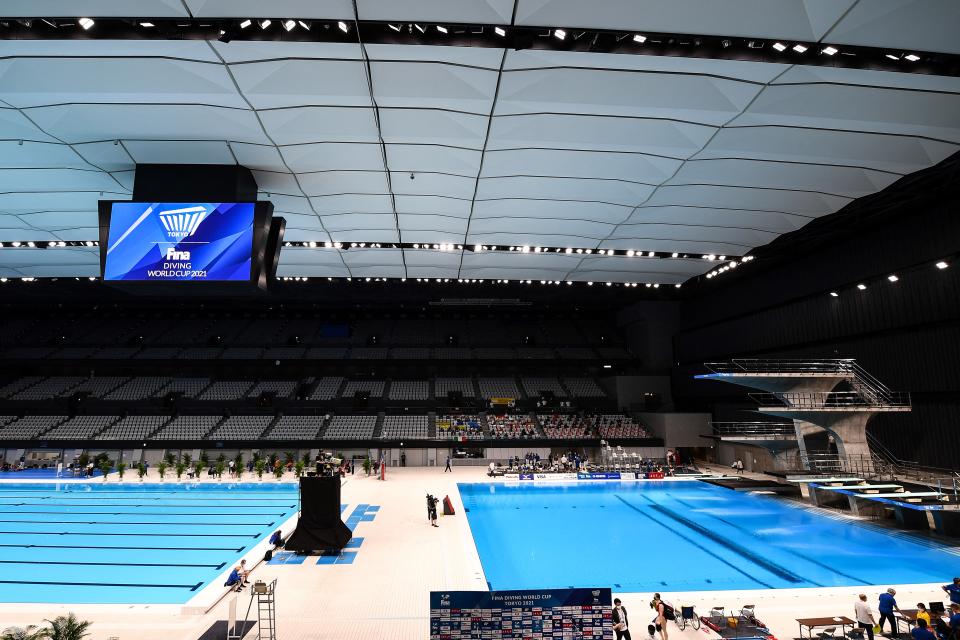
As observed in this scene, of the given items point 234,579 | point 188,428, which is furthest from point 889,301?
point 188,428

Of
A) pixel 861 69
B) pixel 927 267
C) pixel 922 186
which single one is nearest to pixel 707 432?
pixel 927 267

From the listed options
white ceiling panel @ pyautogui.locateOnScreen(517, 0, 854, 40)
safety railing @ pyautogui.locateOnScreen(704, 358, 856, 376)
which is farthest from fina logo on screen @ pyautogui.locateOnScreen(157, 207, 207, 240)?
safety railing @ pyautogui.locateOnScreen(704, 358, 856, 376)

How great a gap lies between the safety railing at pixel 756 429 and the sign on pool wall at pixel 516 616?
20.0 metres

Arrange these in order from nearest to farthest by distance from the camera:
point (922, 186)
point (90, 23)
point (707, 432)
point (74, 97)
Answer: point (90, 23) < point (74, 97) < point (922, 186) < point (707, 432)

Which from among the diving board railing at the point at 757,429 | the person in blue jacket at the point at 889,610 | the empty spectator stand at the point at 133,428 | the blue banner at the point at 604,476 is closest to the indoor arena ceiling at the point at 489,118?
the person in blue jacket at the point at 889,610

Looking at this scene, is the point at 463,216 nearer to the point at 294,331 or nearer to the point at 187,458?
the point at 187,458

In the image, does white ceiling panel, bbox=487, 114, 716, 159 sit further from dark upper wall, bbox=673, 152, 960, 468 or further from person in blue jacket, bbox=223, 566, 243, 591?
person in blue jacket, bbox=223, 566, 243, 591

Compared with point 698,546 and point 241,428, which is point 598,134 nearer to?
point 698,546

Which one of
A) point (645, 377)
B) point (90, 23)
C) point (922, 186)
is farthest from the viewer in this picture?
point (645, 377)

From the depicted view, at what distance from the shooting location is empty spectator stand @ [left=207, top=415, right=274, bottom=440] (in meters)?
33.4

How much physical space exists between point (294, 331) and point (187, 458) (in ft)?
55.2

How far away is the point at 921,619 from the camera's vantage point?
26.7ft

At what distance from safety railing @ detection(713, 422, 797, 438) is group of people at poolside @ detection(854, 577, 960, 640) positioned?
15.3 meters

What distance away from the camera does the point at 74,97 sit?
10.2m
